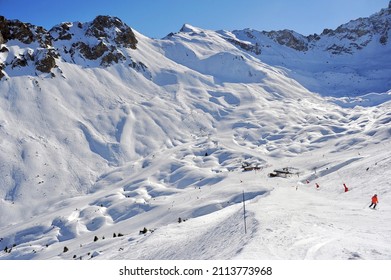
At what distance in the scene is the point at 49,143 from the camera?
65.5 metres

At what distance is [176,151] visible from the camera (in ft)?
224

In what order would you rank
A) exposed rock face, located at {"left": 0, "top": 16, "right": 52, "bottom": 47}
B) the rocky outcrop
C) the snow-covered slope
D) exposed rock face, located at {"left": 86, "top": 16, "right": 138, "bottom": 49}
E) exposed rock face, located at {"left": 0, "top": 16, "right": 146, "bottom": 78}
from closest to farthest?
1. exposed rock face, located at {"left": 0, "top": 16, "right": 146, "bottom": 78}
2. exposed rock face, located at {"left": 0, "top": 16, "right": 52, "bottom": 47}
3. exposed rock face, located at {"left": 86, "top": 16, "right": 138, "bottom": 49}
4. the snow-covered slope
5. the rocky outcrop

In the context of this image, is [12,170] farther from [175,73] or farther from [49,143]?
[175,73]

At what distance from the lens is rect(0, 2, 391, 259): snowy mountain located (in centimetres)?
1792

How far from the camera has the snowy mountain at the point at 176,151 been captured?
706 inches

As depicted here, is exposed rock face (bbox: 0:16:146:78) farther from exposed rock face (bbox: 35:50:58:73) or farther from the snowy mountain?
the snowy mountain

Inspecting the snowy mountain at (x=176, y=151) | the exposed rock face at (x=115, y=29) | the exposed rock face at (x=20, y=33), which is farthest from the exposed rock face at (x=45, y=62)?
the exposed rock face at (x=115, y=29)

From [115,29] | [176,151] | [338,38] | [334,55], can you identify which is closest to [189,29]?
[115,29]

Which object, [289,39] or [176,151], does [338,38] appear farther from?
[176,151]

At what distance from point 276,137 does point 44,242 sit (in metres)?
53.0

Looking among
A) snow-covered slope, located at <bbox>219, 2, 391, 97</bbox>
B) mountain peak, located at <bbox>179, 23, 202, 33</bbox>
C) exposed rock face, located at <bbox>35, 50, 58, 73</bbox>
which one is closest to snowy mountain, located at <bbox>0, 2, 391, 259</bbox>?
exposed rock face, located at <bbox>35, 50, 58, 73</bbox>

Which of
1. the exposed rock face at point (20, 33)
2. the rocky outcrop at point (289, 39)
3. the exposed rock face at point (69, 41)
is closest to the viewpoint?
the exposed rock face at point (69, 41)

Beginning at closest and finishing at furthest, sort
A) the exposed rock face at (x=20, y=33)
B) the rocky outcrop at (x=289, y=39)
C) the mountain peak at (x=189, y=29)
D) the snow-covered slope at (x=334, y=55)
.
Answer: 1. the exposed rock face at (x=20, y=33)
2. the snow-covered slope at (x=334, y=55)
3. the mountain peak at (x=189, y=29)
4. the rocky outcrop at (x=289, y=39)

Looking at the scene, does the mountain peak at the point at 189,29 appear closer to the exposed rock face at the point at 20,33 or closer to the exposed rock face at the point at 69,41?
the exposed rock face at the point at 69,41
